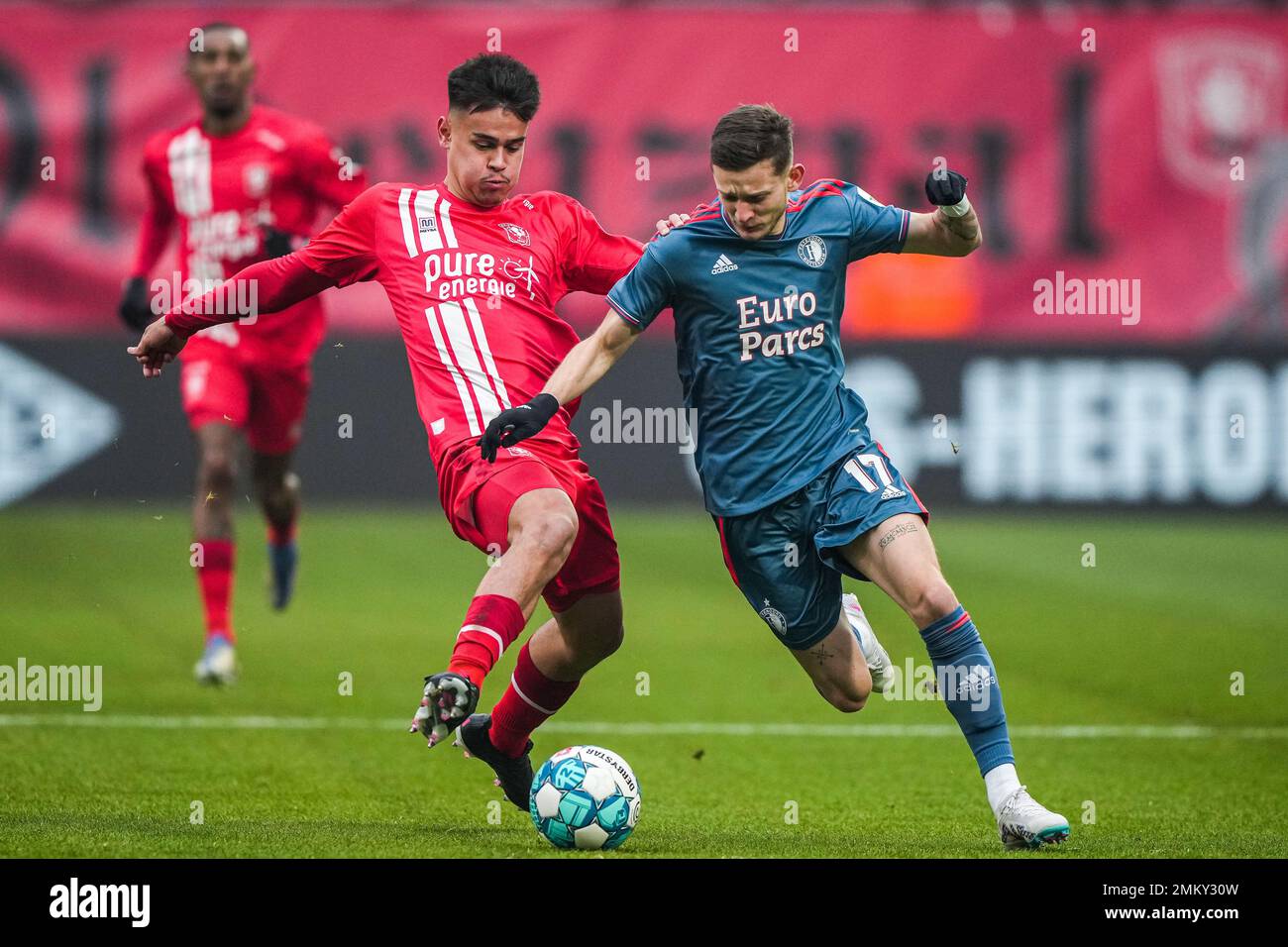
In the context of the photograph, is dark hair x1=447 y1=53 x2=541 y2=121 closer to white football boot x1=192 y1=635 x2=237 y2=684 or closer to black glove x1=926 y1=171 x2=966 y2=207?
black glove x1=926 y1=171 x2=966 y2=207

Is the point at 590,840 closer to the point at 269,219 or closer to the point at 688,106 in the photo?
the point at 269,219

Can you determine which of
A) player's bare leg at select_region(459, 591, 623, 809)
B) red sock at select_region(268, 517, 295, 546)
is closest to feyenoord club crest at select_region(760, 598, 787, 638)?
player's bare leg at select_region(459, 591, 623, 809)

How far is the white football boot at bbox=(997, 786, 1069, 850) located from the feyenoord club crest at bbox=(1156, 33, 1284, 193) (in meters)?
12.8

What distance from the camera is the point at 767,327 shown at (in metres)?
5.76

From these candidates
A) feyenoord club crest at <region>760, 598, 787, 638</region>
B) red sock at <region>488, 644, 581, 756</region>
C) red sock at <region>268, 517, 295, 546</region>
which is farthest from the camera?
red sock at <region>268, 517, 295, 546</region>

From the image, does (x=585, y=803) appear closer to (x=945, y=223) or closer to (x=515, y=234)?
(x=515, y=234)

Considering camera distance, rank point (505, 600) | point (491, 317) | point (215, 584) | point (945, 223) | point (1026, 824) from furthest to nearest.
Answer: point (215, 584) → point (491, 317) → point (945, 223) → point (505, 600) → point (1026, 824)

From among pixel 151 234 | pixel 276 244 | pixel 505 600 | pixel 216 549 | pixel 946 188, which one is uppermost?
pixel 151 234

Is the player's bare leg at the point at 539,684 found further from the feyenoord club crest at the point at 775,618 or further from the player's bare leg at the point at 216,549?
the player's bare leg at the point at 216,549

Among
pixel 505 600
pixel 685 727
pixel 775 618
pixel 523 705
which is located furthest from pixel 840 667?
pixel 685 727

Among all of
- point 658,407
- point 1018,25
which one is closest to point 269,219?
point 658,407

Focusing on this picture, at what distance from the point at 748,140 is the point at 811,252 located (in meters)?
0.48

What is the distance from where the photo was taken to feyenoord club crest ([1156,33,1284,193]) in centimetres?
1680

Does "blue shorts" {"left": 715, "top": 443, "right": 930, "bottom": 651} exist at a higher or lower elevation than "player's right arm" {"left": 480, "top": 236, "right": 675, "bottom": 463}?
lower
